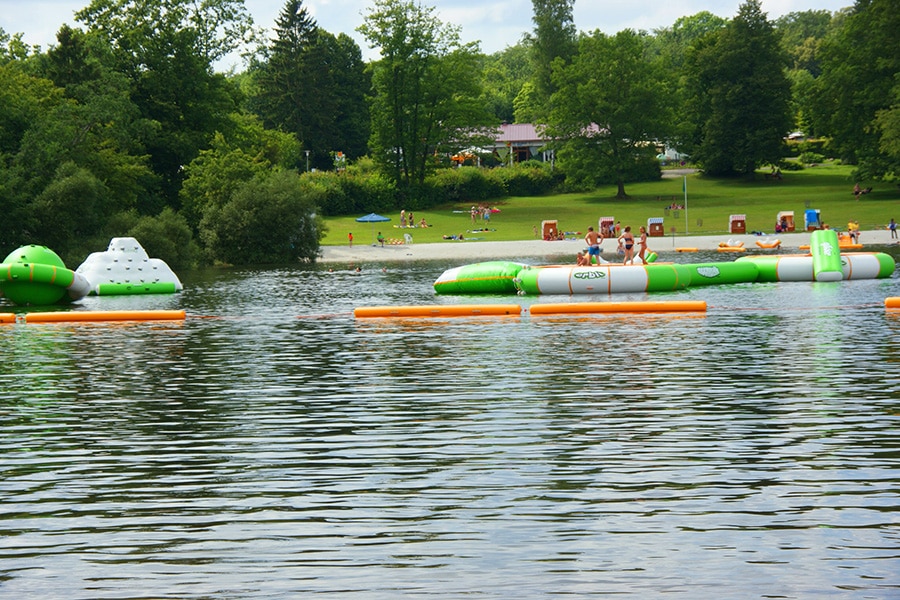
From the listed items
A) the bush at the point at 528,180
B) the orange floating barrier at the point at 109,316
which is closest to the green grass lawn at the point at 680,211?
the bush at the point at 528,180

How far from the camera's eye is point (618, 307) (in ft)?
104

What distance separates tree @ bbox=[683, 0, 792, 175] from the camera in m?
105

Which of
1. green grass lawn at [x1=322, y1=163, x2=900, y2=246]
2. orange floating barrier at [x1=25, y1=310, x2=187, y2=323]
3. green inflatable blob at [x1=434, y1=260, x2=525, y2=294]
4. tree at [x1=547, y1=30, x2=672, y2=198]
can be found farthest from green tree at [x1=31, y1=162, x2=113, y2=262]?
tree at [x1=547, y1=30, x2=672, y2=198]

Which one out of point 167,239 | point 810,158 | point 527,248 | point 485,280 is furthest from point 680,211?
point 485,280

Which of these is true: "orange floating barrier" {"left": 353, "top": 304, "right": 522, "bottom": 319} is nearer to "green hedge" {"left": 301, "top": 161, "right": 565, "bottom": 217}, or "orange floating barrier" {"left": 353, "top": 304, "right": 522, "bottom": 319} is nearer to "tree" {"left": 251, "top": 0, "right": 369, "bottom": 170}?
"green hedge" {"left": 301, "top": 161, "right": 565, "bottom": 217}

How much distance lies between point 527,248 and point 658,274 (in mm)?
31232

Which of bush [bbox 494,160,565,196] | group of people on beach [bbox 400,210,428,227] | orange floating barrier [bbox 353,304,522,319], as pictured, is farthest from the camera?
bush [bbox 494,160,565,196]

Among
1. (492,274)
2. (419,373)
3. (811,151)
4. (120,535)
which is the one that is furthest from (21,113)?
(811,151)

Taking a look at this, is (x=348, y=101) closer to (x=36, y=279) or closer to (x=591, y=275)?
(x=36, y=279)

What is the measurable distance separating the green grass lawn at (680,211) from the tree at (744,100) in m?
2.73

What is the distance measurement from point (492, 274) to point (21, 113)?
106 ft

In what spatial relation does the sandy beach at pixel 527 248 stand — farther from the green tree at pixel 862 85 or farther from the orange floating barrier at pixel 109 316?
the orange floating barrier at pixel 109 316

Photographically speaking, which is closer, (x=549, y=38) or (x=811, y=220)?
(x=811, y=220)

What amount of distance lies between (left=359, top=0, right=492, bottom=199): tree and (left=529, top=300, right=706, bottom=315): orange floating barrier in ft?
249
